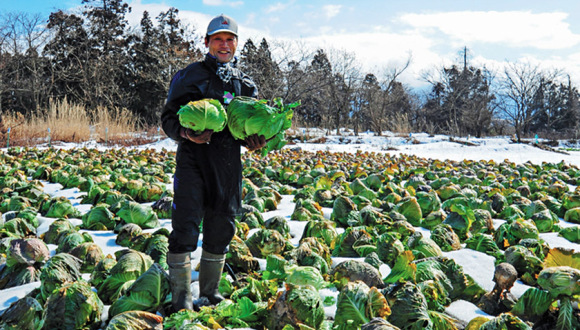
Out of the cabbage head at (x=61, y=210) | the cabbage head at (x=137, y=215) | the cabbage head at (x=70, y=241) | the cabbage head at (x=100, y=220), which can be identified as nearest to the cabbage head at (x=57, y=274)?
the cabbage head at (x=70, y=241)

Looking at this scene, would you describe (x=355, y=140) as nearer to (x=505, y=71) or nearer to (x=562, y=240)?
(x=562, y=240)

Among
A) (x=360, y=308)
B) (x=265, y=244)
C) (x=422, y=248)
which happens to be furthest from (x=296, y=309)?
(x=422, y=248)

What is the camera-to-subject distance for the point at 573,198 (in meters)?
4.77

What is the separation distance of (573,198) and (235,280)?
4372 millimetres

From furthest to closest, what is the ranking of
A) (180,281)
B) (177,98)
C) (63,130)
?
(63,130) → (177,98) → (180,281)

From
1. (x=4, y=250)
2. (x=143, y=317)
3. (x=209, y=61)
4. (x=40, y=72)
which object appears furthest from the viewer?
(x=40, y=72)

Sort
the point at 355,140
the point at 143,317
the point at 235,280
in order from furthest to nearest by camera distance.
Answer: the point at 355,140, the point at 235,280, the point at 143,317

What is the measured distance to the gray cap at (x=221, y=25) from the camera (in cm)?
226

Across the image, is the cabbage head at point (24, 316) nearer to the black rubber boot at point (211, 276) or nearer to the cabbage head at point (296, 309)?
the black rubber boot at point (211, 276)

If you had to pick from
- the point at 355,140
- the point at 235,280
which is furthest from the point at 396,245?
the point at 355,140

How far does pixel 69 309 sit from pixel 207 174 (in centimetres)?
92

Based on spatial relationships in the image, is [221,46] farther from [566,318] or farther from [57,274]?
[566,318]

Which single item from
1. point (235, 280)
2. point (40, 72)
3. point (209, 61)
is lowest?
point (235, 280)

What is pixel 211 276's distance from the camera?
2271 millimetres
